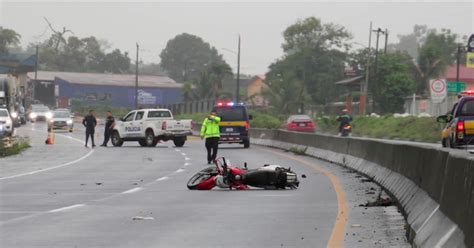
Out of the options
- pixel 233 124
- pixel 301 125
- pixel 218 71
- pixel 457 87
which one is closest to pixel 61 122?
pixel 301 125

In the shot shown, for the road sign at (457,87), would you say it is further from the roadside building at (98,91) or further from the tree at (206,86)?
the roadside building at (98,91)

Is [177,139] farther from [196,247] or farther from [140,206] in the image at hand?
[196,247]

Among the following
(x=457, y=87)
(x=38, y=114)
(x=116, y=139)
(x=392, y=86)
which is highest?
(x=392, y=86)

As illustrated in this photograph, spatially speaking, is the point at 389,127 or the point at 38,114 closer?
the point at 389,127

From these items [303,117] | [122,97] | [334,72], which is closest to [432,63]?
[334,72]

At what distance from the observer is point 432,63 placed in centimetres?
11256

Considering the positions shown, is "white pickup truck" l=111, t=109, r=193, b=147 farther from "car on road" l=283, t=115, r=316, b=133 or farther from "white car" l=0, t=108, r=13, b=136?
"car on road" l=283, t=115, r=316, b=133

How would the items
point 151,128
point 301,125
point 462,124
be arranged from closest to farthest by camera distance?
point 462,124
point 151,128
point 301,125

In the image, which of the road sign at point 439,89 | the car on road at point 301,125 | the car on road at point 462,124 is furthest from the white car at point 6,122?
the car on road at point 462,124

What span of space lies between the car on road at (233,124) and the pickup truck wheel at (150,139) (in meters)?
3.73

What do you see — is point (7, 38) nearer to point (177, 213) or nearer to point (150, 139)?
point (150, 139)

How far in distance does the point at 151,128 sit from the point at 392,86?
5862 cm

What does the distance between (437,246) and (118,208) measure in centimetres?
814

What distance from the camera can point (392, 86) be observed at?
103 m
